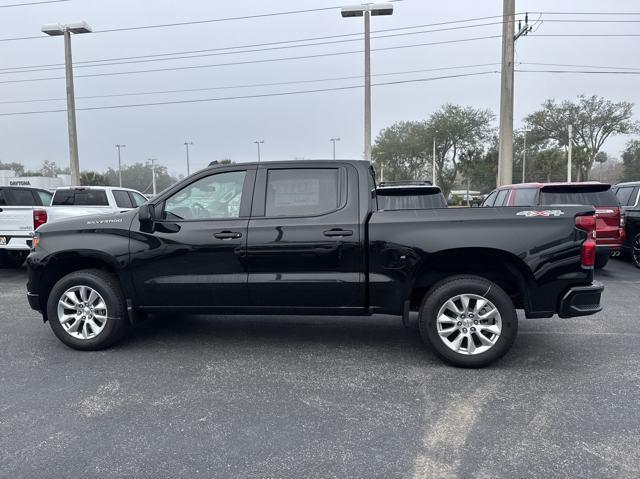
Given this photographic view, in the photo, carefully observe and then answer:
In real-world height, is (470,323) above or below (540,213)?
below

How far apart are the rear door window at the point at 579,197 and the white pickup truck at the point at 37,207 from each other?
8149 mm

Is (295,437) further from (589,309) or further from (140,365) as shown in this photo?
(589,309)

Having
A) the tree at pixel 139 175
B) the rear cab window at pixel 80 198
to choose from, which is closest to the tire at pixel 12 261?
the rear cab window at pixel 80 198

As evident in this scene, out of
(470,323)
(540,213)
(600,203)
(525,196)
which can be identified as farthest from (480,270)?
(600,203)

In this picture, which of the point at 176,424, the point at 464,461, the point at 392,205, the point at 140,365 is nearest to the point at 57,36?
the point at 392,205

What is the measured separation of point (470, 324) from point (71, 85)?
1798 cm

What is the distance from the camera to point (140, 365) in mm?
4602

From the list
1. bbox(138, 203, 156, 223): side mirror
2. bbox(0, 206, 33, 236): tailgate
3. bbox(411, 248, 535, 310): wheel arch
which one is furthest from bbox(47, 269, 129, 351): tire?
bbox(0, 206, 33, 236): tailgate

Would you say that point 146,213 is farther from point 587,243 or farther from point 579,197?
point 579,197

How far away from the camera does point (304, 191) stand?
476 centimetres

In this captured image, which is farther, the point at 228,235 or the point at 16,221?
the point at 16,221

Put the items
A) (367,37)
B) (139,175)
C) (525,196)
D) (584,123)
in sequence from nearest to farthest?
(525,196) → (367,37) → (584,123) → (139,175)

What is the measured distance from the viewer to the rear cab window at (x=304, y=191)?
4672mm

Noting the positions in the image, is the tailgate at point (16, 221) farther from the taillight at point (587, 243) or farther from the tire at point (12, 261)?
the taillight at point (587, 243)
